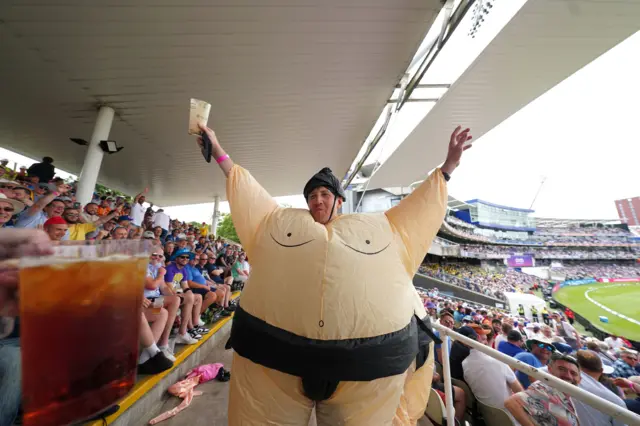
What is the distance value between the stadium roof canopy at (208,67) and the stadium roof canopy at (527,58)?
1055mm

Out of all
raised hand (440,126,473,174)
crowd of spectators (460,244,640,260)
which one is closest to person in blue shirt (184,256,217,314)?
raised hand (440,126,473,174)

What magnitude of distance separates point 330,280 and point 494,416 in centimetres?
231

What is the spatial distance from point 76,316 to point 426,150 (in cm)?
695

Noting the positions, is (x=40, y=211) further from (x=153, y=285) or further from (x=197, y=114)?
(x=197, y=114)

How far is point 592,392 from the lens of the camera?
8.86 feet

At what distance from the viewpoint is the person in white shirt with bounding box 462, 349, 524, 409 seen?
2566 millimetres

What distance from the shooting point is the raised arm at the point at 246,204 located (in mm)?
1561

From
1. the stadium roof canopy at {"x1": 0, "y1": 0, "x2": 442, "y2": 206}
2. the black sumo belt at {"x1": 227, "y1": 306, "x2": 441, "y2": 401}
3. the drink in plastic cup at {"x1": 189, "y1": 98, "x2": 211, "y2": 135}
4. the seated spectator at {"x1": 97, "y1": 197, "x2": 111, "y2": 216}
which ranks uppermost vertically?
the stadium roof canopy at {"x1": 0, "y1": 0, "x2": 442, "y2": 206}

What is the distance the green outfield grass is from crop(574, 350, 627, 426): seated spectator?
88.8 feet

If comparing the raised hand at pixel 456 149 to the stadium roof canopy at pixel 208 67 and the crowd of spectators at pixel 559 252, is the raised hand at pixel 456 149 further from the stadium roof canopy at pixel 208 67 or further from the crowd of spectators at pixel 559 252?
the crowd of spectators at pixel 559 252

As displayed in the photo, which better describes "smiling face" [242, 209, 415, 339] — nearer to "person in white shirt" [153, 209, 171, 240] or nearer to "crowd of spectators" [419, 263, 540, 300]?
"person in white shirt" [153, 209, 171, 240]

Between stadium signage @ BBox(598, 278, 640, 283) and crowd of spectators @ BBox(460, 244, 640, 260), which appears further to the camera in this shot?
stadium signage @ BBox(598, 278, 640, 283)

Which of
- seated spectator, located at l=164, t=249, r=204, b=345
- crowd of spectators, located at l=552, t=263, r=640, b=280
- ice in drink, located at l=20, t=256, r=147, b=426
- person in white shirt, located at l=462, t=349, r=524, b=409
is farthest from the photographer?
crowd of spectators, located at l=552, t=263, r=640, b=280

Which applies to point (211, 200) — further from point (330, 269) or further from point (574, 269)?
point (574, 269)
